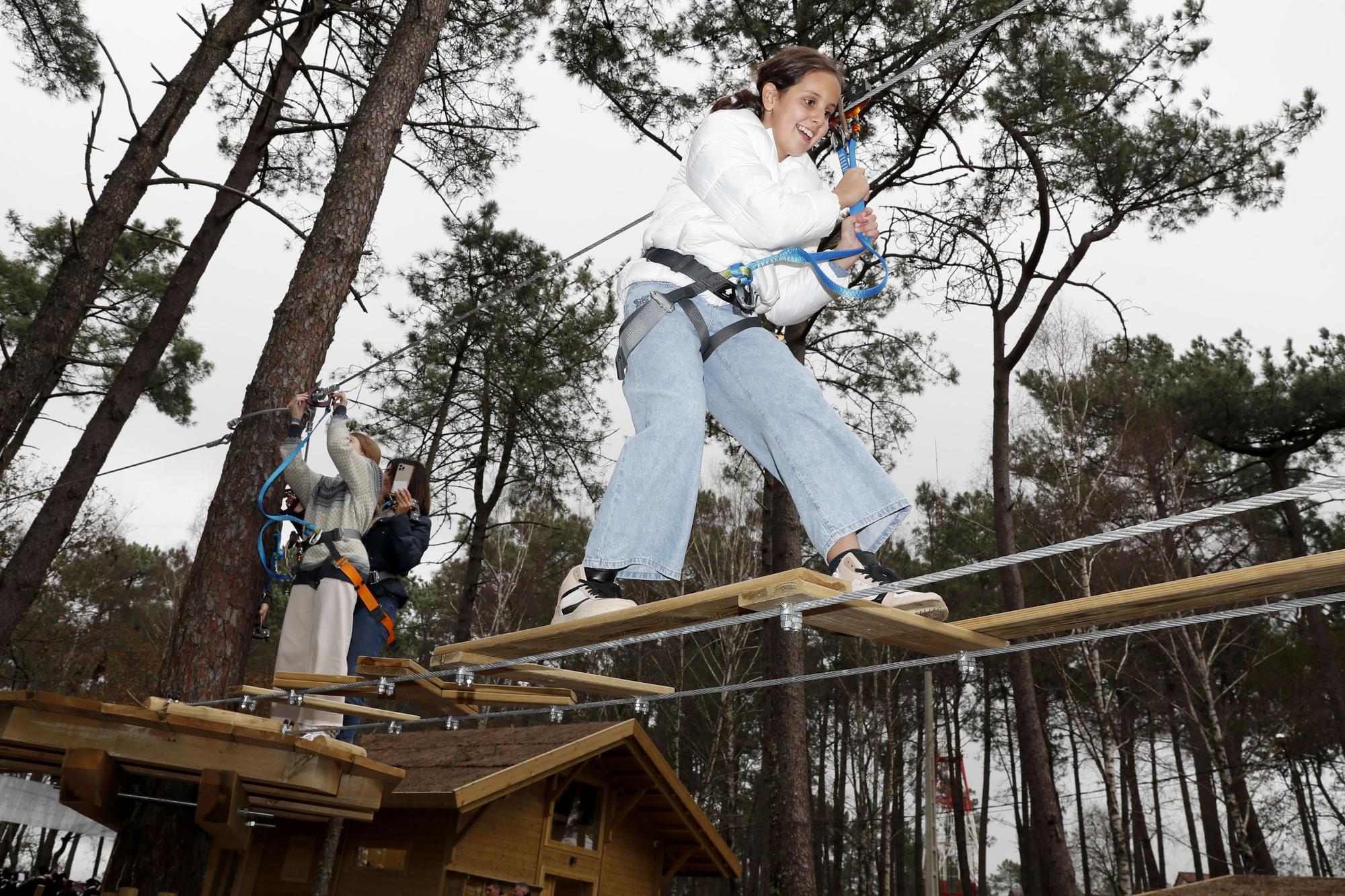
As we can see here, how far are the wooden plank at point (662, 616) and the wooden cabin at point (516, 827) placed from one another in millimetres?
8161

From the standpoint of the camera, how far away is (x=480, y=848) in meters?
11.6

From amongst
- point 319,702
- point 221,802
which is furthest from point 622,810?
point 221,802

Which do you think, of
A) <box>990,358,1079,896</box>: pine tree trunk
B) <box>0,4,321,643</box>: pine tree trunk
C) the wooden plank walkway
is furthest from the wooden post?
the wooden plank walkway

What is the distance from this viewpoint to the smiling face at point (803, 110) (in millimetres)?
3006

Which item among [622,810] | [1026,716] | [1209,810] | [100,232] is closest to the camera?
[100,232]

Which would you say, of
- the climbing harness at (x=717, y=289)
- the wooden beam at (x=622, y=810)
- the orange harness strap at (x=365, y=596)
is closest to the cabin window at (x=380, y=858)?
the wooden beam at (x=622, y=810)

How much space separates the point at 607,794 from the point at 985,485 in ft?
55.0

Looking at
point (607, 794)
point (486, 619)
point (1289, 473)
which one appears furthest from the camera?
point (486, 619)

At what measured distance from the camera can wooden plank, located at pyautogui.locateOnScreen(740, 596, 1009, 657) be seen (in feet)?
7.73

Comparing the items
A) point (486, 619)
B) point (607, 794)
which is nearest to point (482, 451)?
point (607, 794)

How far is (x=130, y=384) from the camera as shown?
33.2 feet

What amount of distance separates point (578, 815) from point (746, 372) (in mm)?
11634

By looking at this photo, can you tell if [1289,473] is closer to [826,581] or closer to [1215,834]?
[1215,834]

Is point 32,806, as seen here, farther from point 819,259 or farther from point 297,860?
point 819,259
